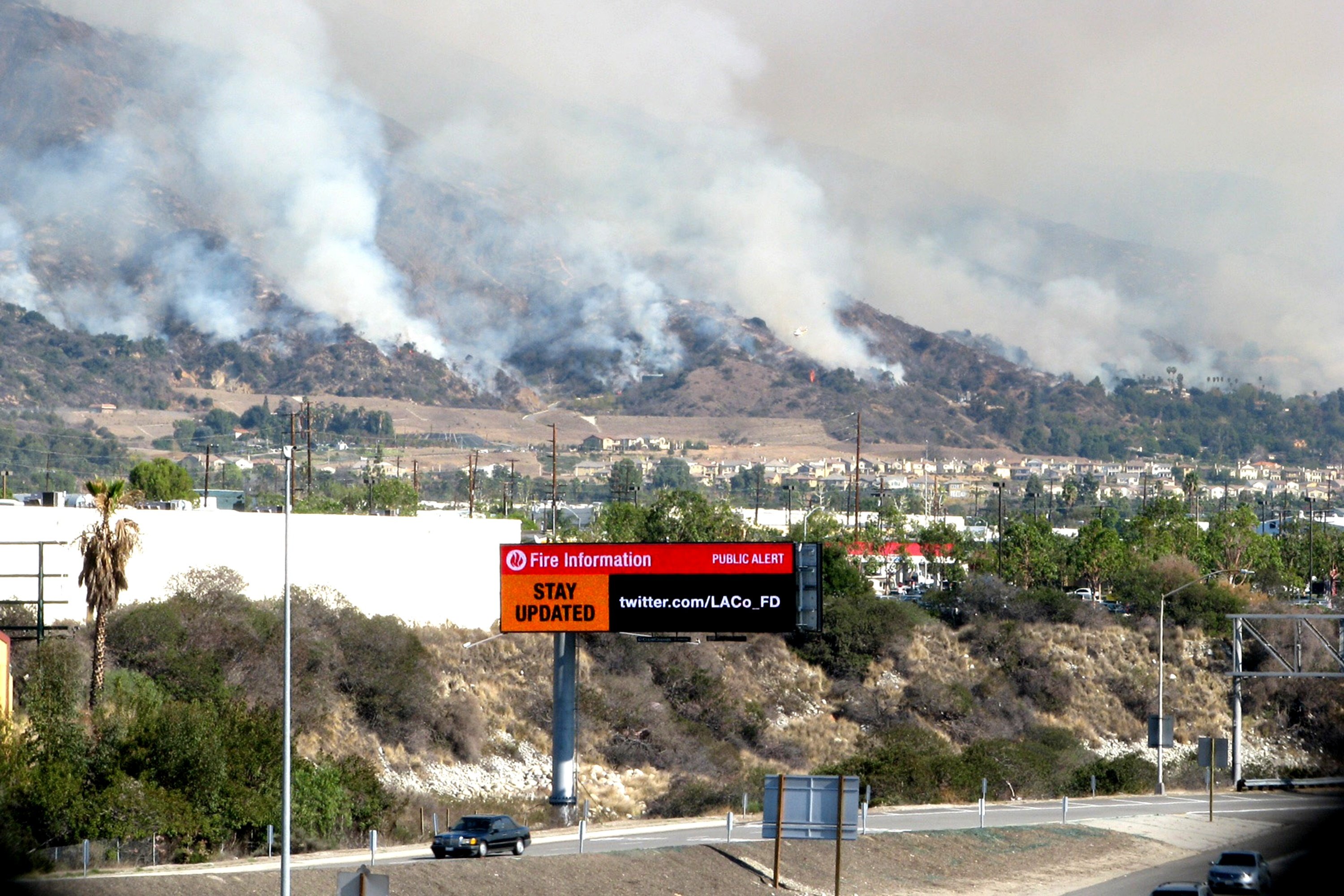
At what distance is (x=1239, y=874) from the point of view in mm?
32844

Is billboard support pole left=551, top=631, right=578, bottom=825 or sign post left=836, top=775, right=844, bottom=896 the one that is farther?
billboard support pole left=551, top=631, right=578, bottom=825

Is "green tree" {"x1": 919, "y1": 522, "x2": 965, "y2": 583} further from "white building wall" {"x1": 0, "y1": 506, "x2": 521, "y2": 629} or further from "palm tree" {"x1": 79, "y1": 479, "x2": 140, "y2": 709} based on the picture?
"palm tree" {"x1": 79, "y1": 479, "x2": 140, "y2": 709}

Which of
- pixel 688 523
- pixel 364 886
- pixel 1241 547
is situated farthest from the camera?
pixel 1241 547

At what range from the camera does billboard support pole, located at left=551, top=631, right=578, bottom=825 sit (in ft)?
179

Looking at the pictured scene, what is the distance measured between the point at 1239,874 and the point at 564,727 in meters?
27.3

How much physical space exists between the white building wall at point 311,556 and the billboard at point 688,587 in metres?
24.5

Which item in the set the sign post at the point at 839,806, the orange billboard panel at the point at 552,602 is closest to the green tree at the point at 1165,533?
the orange billboard panel at the point at 552,602

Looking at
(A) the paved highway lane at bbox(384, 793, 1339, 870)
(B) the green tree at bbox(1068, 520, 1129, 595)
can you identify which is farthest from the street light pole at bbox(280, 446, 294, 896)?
(B) the green tree at bbox(1068, 520, 1129, 595)

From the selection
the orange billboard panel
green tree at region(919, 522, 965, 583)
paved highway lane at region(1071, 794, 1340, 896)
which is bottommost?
paved highway lane at region(1071, 794, 1340, 896)

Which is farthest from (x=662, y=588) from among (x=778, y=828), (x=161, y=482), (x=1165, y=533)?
(x=161, y=482)

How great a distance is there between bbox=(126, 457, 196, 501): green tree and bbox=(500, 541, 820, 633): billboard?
321ft

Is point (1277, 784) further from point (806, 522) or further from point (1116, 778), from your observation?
point (806, 522)

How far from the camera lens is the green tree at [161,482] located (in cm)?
14662

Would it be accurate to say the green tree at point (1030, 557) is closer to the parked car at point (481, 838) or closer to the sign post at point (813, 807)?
the parked car at point (481, 838)
